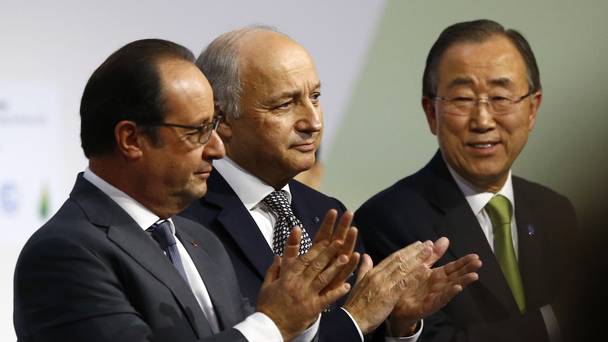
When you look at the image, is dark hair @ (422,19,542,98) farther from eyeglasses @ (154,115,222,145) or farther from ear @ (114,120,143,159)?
ear @ (114,120,143,159)

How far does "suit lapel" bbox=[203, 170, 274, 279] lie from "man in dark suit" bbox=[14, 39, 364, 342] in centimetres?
35

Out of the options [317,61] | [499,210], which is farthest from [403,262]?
[317,61]

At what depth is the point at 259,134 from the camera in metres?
2.58

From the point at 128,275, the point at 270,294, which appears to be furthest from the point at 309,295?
the point at 128,275

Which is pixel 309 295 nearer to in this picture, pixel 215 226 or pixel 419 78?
pixel 215 226

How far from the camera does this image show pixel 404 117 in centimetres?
468

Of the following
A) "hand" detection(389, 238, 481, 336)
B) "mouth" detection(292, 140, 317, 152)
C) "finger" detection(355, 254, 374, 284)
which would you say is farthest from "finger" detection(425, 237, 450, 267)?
"mouth" detection(292, 140, 317, 152)

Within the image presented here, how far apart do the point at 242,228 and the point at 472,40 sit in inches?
39.0

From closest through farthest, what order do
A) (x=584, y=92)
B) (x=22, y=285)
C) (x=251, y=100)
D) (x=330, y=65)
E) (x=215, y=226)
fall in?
(x=584, y=92) < (x=22, y=285) < (x=215, y=226) < (x=251, y=100) < (x=330, y=65)

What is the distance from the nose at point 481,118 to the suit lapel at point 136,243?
130cm

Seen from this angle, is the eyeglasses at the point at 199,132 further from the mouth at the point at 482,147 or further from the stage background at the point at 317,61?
the stage background at the point at 317,61

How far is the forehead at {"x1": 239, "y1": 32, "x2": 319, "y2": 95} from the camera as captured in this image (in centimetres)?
258

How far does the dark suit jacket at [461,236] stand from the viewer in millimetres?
2572

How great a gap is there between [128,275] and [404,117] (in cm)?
306
